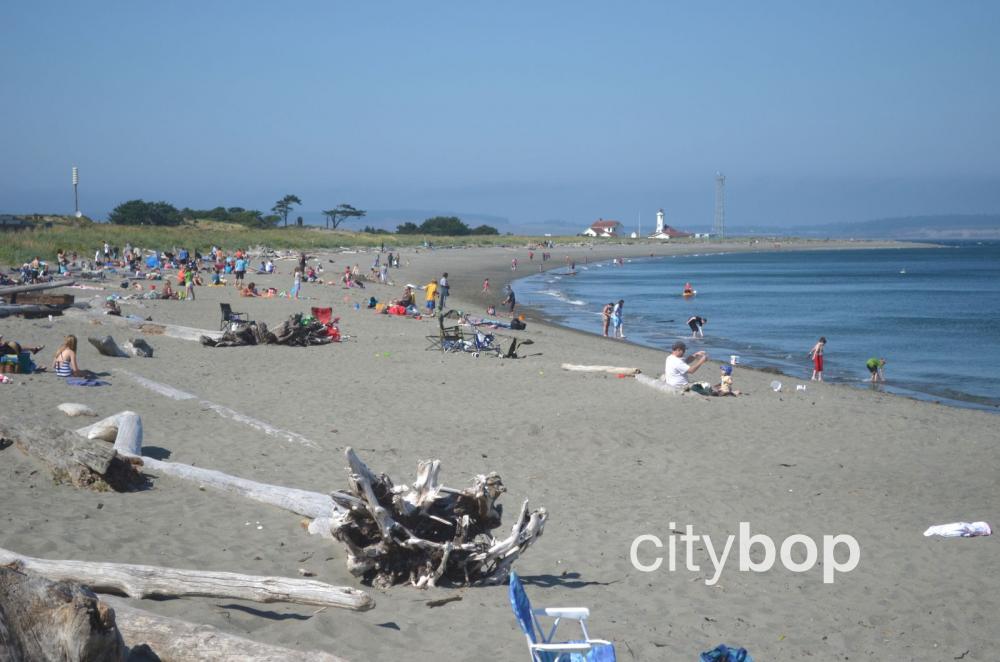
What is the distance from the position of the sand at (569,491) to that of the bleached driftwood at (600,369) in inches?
10.3

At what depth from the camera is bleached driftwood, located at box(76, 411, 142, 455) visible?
809 centimetres

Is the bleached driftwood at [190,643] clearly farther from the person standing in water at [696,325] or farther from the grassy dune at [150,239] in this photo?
the grassy dune at [150,239]

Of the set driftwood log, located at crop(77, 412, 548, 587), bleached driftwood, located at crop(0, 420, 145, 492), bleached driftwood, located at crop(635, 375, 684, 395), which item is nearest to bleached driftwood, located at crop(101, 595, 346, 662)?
driftwood log, located at crop(77, 412, 548, 587)

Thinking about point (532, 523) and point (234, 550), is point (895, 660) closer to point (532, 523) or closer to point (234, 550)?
point (532, 523)

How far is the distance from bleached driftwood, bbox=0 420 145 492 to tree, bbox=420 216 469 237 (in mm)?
102503

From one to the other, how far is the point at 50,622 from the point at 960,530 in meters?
7.17

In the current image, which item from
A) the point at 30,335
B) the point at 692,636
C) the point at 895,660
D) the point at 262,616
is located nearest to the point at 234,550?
the point at 262,616

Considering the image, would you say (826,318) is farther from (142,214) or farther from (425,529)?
(142,214)

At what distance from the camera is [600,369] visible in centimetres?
1546

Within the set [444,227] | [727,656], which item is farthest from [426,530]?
[444,227]

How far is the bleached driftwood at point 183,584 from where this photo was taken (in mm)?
4742

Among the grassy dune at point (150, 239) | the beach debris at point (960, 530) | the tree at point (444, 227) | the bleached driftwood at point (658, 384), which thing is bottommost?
the beach debris at point (960, 530)

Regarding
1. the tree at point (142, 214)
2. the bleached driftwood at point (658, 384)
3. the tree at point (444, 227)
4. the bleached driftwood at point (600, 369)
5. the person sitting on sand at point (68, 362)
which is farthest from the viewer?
the tree at point (444, 227)

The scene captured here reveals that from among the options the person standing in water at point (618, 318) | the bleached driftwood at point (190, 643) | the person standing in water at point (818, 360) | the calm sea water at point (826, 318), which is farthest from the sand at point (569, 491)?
the person standing in water at point (618, 318)
